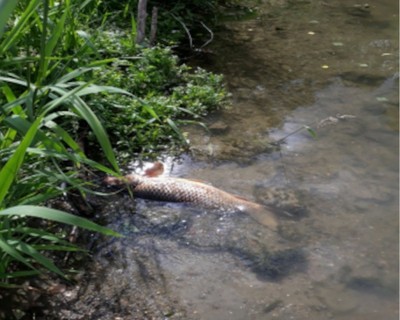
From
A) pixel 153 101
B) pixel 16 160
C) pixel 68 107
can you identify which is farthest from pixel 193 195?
pixel 16 160

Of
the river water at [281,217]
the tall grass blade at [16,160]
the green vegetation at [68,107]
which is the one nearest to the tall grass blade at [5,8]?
the green vegetation at [68,107]

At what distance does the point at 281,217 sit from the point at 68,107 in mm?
1315

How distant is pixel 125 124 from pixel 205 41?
233 centimetres

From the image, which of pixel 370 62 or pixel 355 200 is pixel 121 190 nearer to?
pixel 355 200

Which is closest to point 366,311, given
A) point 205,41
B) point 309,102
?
point 309,102

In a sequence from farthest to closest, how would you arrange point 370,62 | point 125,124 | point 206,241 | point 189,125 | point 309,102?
point 370,62 < point 309,102 < point 189,125 < point 125,124 < point 206,241

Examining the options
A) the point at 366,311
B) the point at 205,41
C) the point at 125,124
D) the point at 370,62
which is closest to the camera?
the point at 366,311

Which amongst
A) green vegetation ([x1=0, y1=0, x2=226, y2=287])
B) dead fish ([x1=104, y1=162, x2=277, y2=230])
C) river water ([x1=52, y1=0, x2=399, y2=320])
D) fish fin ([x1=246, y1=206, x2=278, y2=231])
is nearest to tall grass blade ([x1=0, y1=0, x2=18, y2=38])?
green vegetation ([x1=0, y1=0, x2=226, y2=287])

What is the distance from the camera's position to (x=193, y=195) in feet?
11.9

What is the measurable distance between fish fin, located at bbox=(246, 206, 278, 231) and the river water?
0.05 metres

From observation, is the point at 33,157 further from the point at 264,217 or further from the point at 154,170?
the point at 264,217

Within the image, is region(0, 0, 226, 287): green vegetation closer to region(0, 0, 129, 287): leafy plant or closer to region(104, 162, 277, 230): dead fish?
region(0, 0, 129, 287): leafy plant

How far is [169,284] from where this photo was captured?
303cm

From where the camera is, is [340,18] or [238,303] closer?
[238,303]
